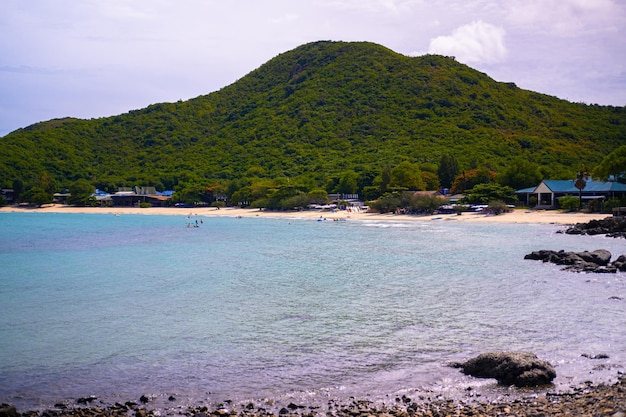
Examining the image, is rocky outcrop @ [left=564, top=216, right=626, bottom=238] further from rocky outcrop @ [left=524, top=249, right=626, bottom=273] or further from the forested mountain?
the forested mountain

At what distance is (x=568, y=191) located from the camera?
59031mm

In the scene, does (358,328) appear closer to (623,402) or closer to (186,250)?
(623,402)

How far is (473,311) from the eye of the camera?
54.0 feet

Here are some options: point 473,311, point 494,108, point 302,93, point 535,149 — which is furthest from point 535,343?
point 302,93

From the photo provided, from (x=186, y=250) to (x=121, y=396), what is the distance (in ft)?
87.3

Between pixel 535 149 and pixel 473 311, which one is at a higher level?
pixel 535 149

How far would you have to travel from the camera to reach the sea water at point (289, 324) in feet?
35.3

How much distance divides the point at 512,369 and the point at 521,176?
6145 centimetres

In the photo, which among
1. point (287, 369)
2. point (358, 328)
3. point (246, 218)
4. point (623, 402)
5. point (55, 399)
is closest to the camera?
point (623, 402)

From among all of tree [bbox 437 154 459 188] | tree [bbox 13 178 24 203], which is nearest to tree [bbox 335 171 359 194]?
tree [bbox 437 154 459 188]

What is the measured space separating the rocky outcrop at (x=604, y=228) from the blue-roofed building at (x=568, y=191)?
14.8 metres

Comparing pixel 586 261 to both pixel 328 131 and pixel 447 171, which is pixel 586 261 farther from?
pixel 328 131

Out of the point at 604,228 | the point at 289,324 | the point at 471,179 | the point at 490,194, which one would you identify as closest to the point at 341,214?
the point at 471,179

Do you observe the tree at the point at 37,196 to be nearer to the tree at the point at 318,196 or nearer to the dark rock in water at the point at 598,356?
the tree at the point at 318,196
